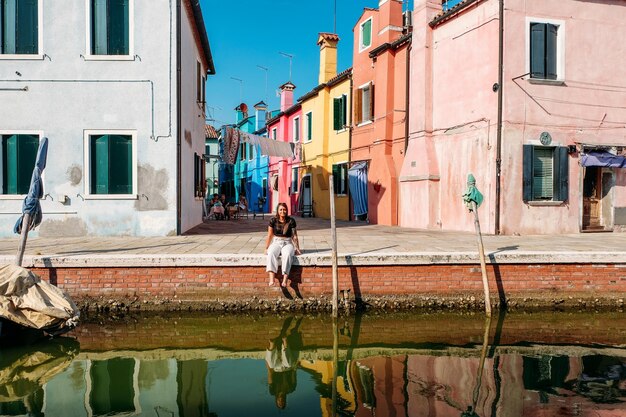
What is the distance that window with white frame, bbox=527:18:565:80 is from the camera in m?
13.0

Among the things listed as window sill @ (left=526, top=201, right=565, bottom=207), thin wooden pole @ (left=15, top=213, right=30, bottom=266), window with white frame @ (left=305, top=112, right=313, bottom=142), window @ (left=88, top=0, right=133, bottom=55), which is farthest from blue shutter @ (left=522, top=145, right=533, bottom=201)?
window with white frame @ (left=305, top=112, right=313, bottom=142)

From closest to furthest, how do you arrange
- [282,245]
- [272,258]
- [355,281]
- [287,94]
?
1. [272,258]
2. [282,245]
3. [355,281]
4. [287,94]

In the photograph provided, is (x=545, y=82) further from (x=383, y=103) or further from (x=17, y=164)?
(x=17, y=164)

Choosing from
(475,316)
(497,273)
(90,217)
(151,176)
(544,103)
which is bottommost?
(475,316)

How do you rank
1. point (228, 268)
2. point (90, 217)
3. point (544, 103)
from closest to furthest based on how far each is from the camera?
point (228, 268) < point (90, 217) < point (544, 103)

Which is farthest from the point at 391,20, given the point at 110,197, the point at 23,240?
the point at 23,240

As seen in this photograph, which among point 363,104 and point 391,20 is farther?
point 363,104

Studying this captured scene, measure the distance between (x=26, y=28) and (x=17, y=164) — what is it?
9.48 feet

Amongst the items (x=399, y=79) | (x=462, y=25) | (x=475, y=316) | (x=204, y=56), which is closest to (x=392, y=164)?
(x=399, y=79)

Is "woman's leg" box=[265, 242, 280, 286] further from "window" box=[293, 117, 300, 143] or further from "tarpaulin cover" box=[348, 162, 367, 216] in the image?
"window" box=[293, 117, 300, 143]

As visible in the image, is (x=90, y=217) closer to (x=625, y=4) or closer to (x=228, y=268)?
(x=228, y=268)

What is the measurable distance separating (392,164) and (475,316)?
9978 millimetres

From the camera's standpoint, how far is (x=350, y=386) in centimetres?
541

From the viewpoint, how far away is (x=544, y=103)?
13.1m
